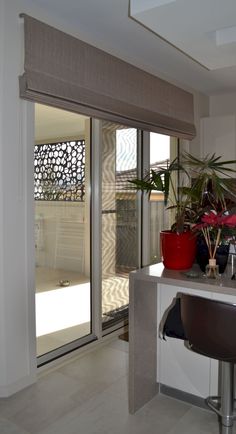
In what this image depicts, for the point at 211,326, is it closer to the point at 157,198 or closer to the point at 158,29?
the point at 158,29

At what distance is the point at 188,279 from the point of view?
2.07 meters

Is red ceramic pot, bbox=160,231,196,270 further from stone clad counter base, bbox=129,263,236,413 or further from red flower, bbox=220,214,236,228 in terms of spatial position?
red flower, bbox=220,214,236,228

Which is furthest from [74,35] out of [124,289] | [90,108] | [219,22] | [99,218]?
[124,289]

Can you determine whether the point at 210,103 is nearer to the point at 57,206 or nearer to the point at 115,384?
the point at 57,206

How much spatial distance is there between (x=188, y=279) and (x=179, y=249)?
0.26m

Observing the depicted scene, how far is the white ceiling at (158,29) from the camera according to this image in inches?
81.4

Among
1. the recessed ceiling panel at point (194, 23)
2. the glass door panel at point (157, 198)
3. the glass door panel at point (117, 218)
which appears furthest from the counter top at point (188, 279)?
the glass door panel at point (157, 198)

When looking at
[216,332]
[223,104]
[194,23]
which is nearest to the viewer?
[216,332]

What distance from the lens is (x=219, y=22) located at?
2.18 m

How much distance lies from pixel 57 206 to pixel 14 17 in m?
1.42

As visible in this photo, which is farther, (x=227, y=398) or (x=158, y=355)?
(x=158, y=355)

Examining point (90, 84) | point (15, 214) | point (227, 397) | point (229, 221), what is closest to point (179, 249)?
point (229, 221)

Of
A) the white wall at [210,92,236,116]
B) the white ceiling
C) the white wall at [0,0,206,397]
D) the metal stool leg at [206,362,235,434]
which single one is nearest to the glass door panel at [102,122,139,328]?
the white ceiling

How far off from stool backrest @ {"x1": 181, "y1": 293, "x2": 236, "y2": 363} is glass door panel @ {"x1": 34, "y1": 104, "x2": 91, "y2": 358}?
1.56m
